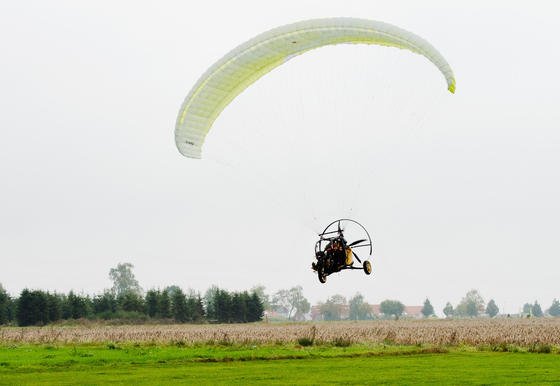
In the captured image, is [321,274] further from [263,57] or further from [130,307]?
[130,307]

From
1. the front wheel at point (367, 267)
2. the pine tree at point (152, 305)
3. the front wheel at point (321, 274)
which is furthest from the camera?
the pine tree at point (152, 305)

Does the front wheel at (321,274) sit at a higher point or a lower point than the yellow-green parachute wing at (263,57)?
lower

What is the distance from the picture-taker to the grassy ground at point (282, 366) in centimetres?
2386

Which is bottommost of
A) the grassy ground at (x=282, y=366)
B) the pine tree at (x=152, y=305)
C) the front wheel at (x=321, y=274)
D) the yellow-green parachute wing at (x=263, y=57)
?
the grassy ground at (x=282, y=366)

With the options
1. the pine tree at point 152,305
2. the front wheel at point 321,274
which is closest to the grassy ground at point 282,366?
the front wheel at point 321,274

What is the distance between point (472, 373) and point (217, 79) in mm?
12488

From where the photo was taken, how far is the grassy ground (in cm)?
2386

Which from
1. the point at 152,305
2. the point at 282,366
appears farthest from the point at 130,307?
the point at 282,366

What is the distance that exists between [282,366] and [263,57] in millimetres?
11692

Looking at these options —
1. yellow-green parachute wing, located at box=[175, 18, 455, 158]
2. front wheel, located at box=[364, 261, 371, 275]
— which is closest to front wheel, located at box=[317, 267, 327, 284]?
front wheel, located at box=[364, 261, 371, 275]

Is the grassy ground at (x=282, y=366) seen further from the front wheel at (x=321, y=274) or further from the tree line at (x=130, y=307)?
the tree line at (x=130, y=307)

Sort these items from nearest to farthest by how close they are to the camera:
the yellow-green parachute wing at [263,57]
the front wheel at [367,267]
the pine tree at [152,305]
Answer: the yellow-green parachute wing at [263,57] < the front wheel at [367,267] < the pine tree at [152,305]

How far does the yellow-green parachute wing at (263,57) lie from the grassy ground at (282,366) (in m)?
7.56

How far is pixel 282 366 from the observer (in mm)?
28703
